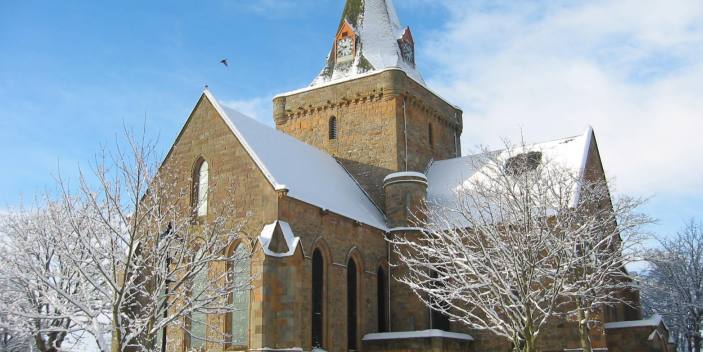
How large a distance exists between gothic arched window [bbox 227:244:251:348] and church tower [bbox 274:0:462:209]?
8.40m

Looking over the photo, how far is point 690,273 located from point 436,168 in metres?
16.9

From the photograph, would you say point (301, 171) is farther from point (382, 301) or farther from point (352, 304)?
point (382, 301)

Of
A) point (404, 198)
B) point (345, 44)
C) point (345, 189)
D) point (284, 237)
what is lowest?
point (284, 237)

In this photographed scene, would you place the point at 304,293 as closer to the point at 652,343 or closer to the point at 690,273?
the point at 652,343

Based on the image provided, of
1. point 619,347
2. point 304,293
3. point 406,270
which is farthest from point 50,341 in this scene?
point 619,347

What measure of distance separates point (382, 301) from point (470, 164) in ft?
23.9

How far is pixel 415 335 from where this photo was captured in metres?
23.8

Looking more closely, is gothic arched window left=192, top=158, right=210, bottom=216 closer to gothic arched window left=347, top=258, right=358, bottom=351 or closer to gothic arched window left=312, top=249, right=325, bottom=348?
gothic arched window left=312, top=249, right=325, bottom=348

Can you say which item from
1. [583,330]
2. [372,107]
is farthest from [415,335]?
[372,107]

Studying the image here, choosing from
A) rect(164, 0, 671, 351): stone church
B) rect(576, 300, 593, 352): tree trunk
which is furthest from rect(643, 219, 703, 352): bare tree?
rect(576, 300, 593, 352): tree trunk

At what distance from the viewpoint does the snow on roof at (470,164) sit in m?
27.4

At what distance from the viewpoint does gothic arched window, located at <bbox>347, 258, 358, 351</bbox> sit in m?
24.7

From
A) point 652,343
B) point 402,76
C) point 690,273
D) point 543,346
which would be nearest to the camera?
point 543,346

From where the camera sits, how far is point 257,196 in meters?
22.4
